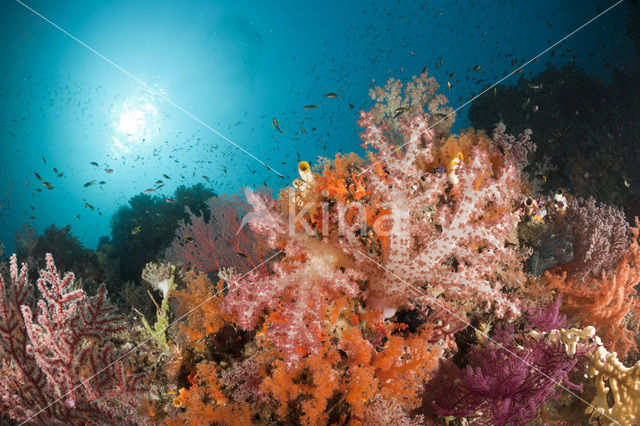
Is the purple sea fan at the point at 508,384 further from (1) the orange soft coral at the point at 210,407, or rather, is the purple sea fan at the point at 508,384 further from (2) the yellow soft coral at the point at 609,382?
Answer: (1) the orange soft coral at the point at 210,407

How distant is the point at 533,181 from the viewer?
6.27 metres

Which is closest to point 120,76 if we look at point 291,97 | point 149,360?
point 291,97

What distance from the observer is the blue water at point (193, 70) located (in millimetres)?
38469

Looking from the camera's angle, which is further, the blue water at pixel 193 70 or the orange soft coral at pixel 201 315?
the blue water at pixel 193 70

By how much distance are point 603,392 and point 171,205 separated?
1207 cm

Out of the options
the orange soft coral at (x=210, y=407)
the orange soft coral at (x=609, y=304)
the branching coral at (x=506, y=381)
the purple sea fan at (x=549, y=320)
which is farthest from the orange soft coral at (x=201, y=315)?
the orange soft coral at (x=609, y=304)

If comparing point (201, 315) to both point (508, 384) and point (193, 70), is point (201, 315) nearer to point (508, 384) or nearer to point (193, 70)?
point (508, 384)

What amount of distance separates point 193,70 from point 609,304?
179 feet

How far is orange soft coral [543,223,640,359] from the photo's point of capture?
3801 millimetres

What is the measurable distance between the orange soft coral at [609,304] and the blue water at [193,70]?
28.0m

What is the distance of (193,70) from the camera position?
153ft

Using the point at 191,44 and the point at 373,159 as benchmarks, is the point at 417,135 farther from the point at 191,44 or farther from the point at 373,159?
the point at 191,44

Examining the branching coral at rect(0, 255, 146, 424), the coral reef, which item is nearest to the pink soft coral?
the coral reef

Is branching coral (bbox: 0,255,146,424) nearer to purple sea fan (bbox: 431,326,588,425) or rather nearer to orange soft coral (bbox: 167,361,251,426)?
orange soft coral (bbox: 167,361,251,426)
